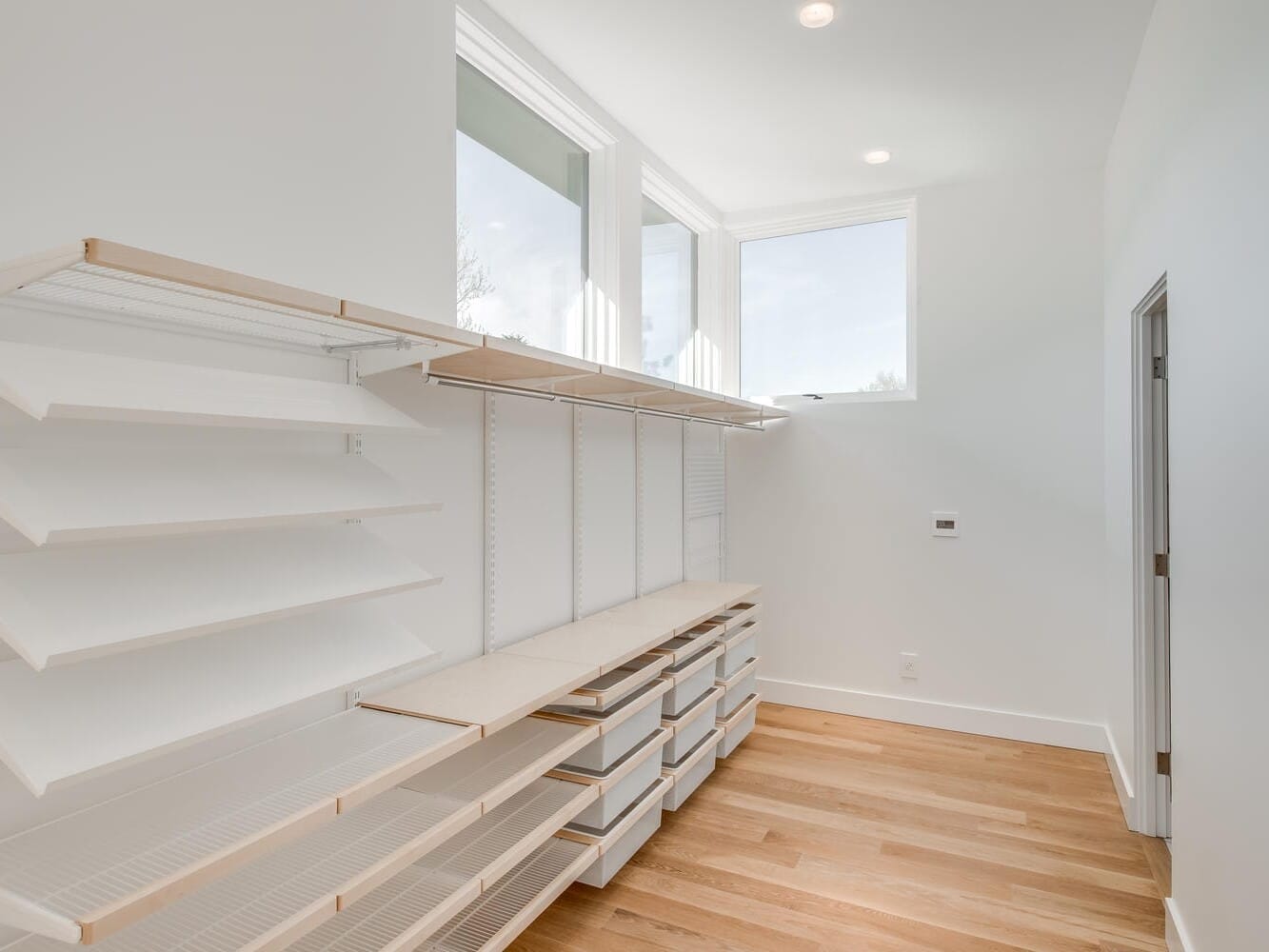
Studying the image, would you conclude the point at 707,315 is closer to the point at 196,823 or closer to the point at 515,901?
the point at 515,901

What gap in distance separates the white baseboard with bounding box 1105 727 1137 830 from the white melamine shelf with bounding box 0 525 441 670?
276 cm

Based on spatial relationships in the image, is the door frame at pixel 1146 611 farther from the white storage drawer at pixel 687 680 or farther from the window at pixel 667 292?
the window at pixel 667 292

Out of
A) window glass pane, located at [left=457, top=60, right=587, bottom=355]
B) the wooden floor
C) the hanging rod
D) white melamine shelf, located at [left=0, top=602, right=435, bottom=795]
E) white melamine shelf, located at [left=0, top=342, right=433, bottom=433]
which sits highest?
window glass pane, located at [left=457, top=60, right=587, bottom=355]

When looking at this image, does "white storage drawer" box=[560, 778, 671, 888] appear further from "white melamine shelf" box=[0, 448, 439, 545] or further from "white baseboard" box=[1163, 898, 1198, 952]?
"white baseboard" box=[1163, 898, 1198, 952]

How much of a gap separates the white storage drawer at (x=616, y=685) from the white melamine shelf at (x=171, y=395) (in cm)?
96

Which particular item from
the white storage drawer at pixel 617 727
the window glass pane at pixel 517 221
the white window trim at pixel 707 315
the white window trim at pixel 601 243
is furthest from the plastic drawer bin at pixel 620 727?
the white window trim at pixel 707 315

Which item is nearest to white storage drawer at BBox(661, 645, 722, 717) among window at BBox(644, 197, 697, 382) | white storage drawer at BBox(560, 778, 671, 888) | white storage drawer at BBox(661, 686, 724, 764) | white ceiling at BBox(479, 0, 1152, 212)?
white storage drawer at BBox(661, 686, 724, 764)

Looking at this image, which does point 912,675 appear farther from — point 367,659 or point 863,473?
point 367,659

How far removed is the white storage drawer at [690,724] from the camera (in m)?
2.76

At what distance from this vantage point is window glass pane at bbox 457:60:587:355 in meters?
2.44

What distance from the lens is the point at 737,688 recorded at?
138 inches

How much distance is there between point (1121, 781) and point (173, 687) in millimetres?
3394

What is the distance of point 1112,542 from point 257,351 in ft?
11.3

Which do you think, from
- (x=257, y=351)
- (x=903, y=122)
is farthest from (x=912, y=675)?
(x=257, y=351)
